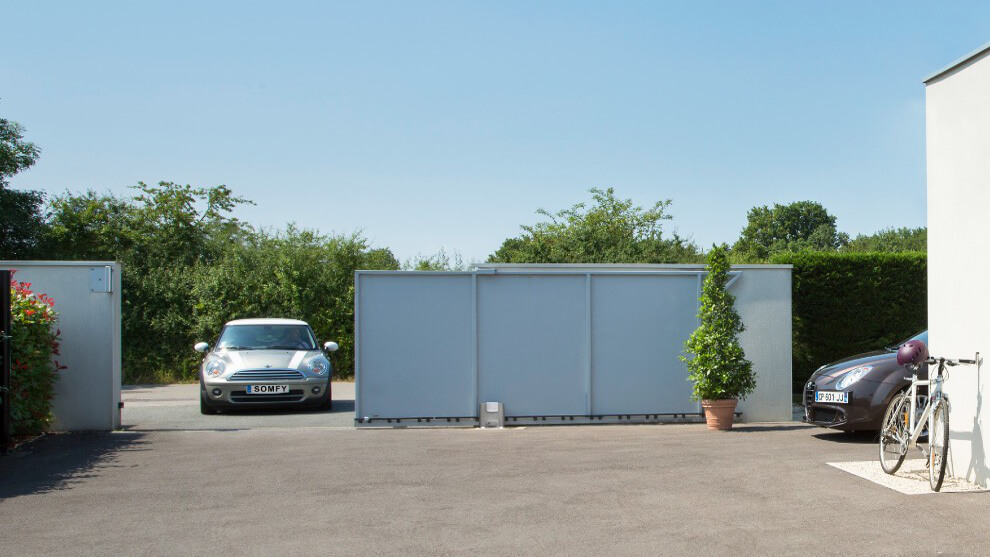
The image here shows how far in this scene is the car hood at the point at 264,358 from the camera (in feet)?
42.3

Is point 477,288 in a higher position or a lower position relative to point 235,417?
higher

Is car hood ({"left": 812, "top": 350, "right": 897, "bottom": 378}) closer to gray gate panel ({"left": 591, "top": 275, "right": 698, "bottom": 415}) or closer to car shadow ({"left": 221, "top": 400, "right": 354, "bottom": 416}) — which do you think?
gray gate panel ({"left": 591, "top": 275, "right": 698, "bottom": 415})

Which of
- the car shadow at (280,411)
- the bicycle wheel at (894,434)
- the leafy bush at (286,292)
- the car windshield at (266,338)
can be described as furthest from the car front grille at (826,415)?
the leafy bush at (286,292)

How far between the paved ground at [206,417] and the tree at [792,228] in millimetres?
56421

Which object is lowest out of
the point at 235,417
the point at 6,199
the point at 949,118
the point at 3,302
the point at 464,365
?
the point at 235,417

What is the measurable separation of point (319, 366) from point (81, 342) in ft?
11.2

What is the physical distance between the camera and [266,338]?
547 inches

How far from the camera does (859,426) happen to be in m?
9.77

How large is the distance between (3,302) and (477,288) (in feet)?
18.5

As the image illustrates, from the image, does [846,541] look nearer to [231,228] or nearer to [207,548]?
[207,548]

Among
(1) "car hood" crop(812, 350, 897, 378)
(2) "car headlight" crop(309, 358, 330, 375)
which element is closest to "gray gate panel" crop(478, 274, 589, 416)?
(2) "car headlight" crop(309, 358, 330, 375)

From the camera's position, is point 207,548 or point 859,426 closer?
point 207,548

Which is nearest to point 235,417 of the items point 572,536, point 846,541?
point 572,536

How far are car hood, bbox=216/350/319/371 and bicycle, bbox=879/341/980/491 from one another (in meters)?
8.38
